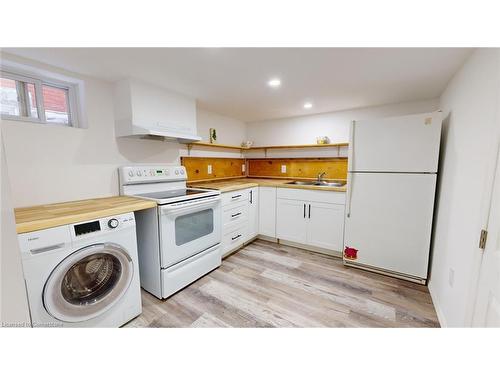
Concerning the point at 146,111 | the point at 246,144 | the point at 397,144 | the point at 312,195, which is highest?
the point at 146,111

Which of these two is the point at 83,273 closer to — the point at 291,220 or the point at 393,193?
the point at 291,220

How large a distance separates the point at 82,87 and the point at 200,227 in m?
1.65

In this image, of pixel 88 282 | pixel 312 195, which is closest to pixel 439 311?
pixel 312 195

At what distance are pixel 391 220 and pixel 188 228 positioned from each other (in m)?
2.07

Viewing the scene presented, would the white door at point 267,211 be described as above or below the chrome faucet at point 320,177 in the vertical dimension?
below

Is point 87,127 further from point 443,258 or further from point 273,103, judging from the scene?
point 443,258

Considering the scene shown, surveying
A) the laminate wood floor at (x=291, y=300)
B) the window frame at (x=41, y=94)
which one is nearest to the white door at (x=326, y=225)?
the laminate wood floor at (x=291, y=300)

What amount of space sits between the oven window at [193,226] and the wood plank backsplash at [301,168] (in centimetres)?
174

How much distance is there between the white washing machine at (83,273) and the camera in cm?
114

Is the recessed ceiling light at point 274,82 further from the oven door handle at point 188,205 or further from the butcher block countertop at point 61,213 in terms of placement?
the butcher block countertop at point 61,213

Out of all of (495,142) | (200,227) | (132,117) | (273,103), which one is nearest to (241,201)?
(200,227)

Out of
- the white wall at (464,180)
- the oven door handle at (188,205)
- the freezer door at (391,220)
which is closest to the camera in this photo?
the white wall at (464,180)

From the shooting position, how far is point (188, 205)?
1911mm

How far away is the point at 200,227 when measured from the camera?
83.7 inches
